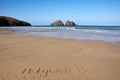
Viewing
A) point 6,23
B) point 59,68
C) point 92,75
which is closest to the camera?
point 92,75

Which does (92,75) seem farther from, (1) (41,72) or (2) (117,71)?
(1) (41,72)

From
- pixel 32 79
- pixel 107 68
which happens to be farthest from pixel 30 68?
pixel 107 68

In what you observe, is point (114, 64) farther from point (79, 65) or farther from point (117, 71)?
point (79, 65)

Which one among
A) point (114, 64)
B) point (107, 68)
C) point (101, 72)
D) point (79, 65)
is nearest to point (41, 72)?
point (79, 65)

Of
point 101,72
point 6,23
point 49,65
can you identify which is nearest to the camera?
point 101,72

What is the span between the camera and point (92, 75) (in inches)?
172

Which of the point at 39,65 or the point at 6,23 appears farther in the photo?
the point at 6,23

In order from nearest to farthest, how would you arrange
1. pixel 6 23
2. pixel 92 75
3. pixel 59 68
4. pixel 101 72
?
pixel 92 75, pixel 101 72, pixel 59 68, pixel 6 23

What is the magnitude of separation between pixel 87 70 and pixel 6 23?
10109cm

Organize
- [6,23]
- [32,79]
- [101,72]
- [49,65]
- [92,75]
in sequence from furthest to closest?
[6,23], [49,65], [101,72], [92,75], [32,79]

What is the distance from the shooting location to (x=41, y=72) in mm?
4562

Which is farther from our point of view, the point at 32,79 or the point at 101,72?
the point at 101,72

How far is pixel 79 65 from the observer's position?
17.5ft

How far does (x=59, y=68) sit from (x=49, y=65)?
49 centimetres
